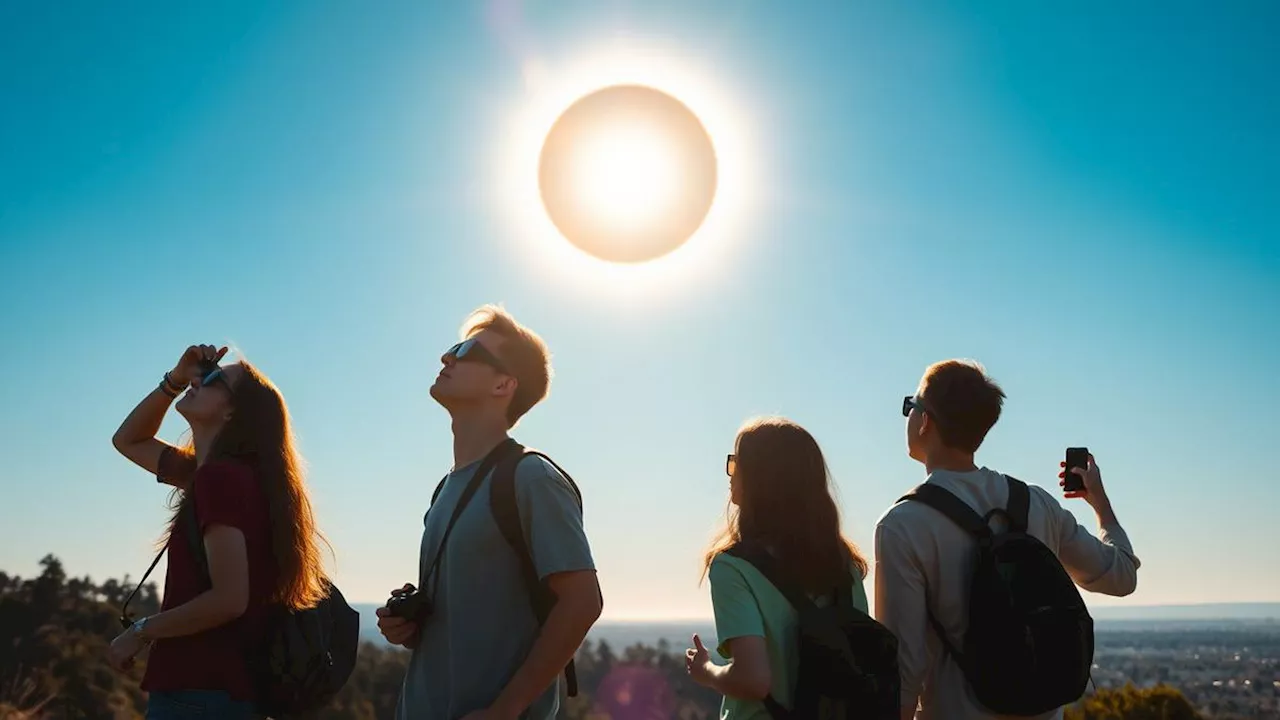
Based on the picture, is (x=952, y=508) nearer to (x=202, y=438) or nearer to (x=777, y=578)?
(x=777, y=578)

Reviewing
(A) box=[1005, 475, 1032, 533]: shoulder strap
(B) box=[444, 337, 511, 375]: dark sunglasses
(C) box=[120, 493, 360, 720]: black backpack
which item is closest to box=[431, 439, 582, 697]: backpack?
(B) box=[444, 337, 511, 375]: dark sunglasses

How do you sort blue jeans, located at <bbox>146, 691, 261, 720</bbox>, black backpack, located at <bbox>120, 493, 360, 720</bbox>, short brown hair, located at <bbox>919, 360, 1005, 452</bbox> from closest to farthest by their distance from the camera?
blue jeans, located at <bbox>146, 691, 261, 720</bbox> < black backpack, located at <bbox>120, 493, 360, 720</bbox> < short brown hair, located at <bbox>919, 360, 1005, 452</bbox>

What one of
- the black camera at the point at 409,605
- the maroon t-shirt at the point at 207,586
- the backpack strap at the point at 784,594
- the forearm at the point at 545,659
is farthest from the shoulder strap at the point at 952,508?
the maroon t-shirt at the point at 207,586

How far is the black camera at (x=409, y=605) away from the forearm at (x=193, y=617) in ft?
2.21

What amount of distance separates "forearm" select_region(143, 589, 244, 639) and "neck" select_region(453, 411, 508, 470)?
96 centimetres

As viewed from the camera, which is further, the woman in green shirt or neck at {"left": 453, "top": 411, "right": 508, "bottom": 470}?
neck at {"left": 453, "top": 411, "right": 508, "bottom": 470}

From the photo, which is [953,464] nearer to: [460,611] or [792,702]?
[792,702]

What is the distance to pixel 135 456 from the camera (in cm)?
503

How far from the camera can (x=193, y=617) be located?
3604 millimetres

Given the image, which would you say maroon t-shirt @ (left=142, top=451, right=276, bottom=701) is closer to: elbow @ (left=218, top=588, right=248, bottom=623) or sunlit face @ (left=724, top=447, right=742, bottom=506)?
elbow @ (left=218, top=588, right=248, bottom=623)

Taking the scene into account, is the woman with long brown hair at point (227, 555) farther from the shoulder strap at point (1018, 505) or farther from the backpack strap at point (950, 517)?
the shoulder strap at point (1018, 505)

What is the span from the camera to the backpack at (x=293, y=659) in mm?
3732

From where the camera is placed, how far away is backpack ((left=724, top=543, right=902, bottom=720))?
3244mm

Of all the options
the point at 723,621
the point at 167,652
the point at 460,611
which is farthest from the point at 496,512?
the point at 167,652
